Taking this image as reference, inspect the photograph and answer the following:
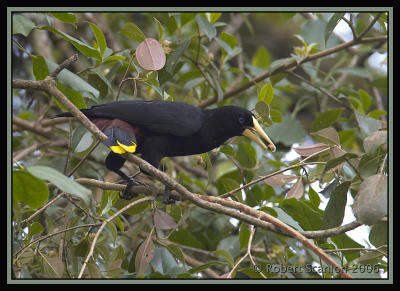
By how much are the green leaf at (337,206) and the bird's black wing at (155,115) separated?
1.06 m

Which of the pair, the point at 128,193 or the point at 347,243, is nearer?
the point at 347,243

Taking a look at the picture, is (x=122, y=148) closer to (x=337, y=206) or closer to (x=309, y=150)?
(x=309, y=150)

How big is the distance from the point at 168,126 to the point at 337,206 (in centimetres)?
116

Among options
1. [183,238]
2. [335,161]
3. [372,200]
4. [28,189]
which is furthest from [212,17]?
[28,189]

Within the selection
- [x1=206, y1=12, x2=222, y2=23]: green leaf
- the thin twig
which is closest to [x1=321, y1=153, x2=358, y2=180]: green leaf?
the thin twig

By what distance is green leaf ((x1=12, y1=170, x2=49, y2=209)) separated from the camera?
6.36 feet

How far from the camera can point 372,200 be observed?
6.92 feet

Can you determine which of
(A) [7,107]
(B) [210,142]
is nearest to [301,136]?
(B) [210,142]

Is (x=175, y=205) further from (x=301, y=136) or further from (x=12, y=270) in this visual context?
(x=301, y=136)

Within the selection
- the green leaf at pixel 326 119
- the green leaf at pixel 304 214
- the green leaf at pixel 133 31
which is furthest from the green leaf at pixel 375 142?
the green leaf at pixel 326 119

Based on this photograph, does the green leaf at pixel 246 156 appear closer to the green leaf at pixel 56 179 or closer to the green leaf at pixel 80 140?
the green leaf at pixel 80 140

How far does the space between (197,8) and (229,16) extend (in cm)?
261

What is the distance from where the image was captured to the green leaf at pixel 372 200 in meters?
2.09

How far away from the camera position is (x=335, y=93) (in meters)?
4.54
